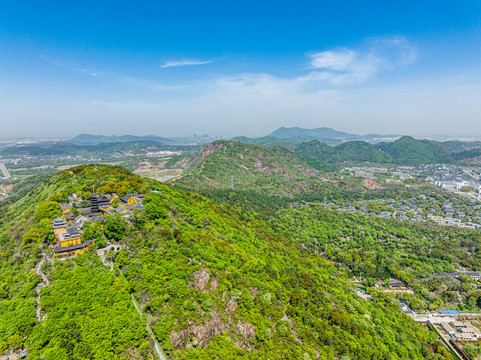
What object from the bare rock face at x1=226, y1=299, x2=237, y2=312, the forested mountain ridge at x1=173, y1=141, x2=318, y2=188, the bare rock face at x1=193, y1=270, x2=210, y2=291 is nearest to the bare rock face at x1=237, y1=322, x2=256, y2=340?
the bare rock face at x1=226, y1=299, x2=237, y2=312

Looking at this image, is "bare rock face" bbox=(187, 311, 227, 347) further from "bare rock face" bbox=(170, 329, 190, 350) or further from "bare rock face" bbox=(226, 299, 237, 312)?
"bare rock face" bbox=(226, 299, 237, 312)

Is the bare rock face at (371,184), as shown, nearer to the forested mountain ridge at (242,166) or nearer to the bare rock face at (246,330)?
the forested mountain ridge at (242,166)

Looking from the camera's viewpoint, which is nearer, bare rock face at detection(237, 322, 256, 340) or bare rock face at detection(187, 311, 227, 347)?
bare rock face at detection(187, 311, 227, 347)

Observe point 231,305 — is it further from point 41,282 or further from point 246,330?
point 41,282

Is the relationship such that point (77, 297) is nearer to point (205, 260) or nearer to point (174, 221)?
point (205, 260)

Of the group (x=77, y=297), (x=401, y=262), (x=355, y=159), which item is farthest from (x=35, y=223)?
(x=355, y=159)
